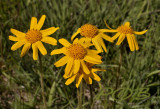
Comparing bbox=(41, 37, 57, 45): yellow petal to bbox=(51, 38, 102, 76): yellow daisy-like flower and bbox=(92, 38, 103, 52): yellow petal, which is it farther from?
bbox=(92, 38, 103, 52): yellow petal

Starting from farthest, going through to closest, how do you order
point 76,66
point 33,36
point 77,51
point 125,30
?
point 125,30 → point 33,36 → point 77,51 → point 76,66

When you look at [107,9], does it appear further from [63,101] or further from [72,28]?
[63,101]

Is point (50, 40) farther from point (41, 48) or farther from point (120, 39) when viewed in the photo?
point (120, 39)

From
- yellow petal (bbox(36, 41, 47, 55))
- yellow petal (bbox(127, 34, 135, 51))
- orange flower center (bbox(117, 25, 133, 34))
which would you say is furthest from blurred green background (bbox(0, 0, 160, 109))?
yellow petal (bbox(36, 41, 47, 55))

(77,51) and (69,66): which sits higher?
(77,51)

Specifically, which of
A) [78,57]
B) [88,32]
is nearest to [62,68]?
[88,32]

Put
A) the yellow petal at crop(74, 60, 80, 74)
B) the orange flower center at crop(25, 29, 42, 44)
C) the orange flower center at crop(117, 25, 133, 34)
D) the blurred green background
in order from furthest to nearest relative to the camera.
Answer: the blurred green background < the orange flower center at crop(117, 25, 133, 34) < the orange flower center at crop(25, 29, 42, 44) < the yellow petal at crop(74, 60, 80, 74)

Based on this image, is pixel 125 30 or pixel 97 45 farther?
pixel 125 30
